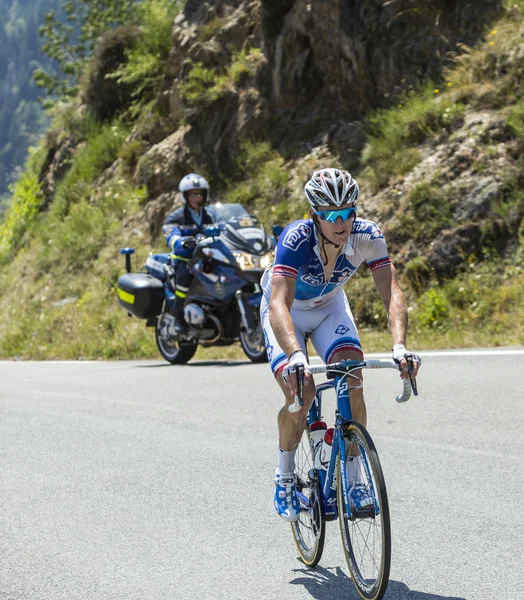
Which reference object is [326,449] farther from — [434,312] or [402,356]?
[434,312]

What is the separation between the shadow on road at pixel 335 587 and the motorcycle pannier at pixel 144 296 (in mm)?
9505

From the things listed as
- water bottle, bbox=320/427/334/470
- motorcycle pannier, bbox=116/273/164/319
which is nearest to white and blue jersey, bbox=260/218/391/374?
water bottle, bbox=320/427/334/470

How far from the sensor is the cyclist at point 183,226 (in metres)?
13.5

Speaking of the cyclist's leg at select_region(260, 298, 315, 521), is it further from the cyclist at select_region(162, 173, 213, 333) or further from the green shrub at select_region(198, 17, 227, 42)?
the green shrub at select_region(198, 17, 227, 42)

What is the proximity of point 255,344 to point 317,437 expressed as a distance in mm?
7701

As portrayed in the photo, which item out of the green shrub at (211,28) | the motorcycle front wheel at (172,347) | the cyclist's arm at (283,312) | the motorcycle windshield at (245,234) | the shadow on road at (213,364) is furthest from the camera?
the green shrub at (211,28)

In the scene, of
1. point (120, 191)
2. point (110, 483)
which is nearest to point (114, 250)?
point (120, 191)

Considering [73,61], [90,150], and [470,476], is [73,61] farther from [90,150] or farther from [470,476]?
[470,476]

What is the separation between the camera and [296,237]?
524 centimetres

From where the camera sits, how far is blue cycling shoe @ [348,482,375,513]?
14.8ft

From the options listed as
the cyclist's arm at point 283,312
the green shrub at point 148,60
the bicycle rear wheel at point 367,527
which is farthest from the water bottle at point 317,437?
the green shrub at point 148,60

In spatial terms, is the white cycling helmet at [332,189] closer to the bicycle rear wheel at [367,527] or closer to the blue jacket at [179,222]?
the bicycle rear wheel at [367,527]

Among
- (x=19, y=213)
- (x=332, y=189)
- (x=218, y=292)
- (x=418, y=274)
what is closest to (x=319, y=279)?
(x=332, y=189)

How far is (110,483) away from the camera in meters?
7.20
